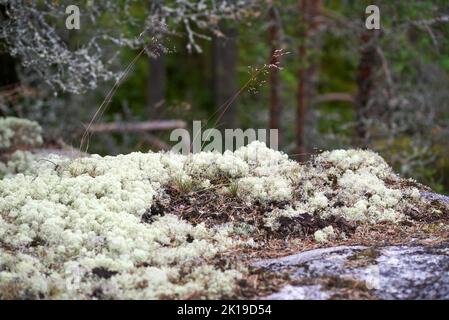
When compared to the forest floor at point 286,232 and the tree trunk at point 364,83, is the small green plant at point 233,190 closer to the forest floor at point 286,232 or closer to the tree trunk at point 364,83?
the forest floor at point 286,232

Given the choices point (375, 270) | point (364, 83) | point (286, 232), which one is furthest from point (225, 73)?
point (375, 270)

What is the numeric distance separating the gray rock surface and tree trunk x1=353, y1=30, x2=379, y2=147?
628 centimetres

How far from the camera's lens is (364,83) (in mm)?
10797

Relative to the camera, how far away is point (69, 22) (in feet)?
26.1

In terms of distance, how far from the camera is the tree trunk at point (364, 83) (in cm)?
1049

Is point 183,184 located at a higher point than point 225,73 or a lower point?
lower

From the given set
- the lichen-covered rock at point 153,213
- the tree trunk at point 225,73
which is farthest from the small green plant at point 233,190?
the tree trunk at point 225,73

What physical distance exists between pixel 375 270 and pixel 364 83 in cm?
730

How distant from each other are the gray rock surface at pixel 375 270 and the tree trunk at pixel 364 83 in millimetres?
6280

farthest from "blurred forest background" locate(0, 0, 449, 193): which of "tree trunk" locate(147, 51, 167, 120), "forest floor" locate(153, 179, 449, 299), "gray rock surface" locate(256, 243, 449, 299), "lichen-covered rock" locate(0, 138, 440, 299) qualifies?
"tree trunk" locate(147, 51, 167, 120)

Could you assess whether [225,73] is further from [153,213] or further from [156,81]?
[153,213]
